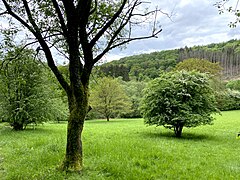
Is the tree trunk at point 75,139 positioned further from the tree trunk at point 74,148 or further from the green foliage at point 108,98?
the green foliage at point 108,98

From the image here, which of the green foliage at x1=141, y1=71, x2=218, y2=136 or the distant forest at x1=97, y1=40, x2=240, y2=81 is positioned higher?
the distant forest at x1=97, y1=40, x2=240, y2=81

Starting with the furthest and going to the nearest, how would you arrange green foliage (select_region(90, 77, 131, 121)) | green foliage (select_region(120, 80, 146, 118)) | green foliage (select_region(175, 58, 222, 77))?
green foliage (select_region(120, 80, 146, 118)) < green foliage (select_region(175, 58, 222, 77)) < green foliage (select_region(90, 77, 131, 121))

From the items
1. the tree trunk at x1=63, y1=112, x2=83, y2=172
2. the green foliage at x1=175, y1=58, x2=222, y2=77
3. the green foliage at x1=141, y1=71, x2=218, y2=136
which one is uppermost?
the green foliage at x1=175, y1=58, x2=222, y2=77

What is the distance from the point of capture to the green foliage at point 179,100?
16.0 m

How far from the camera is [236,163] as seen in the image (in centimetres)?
896

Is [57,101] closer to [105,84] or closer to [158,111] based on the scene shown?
[158,111]

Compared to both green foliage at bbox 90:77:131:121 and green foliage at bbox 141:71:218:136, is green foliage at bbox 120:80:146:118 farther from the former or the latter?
green foliage at bbox 141:71:218:136

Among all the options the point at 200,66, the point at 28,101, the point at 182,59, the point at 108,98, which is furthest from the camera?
the point at 182,59

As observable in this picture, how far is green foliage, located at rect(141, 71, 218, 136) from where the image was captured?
15992 mm

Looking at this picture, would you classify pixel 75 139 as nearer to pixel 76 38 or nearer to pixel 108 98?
pixel 76 38

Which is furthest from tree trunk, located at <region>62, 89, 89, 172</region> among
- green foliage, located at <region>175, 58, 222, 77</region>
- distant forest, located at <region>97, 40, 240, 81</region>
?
distant forest, located at <region>97, 40, 240, 81</region>

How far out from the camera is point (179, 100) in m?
16.5

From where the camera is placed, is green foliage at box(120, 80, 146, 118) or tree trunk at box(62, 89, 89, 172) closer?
tree trunk at box(62, 89, 89, 172)

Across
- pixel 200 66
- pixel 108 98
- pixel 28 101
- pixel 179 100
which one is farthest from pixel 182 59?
pixel 28 101
